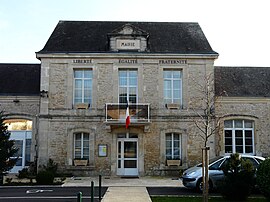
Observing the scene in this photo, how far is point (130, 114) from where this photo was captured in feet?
59.6

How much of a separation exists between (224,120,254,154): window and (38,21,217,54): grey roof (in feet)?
14.7

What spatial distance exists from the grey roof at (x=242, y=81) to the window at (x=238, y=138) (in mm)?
1865

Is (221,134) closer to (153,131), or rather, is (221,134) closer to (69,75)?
(153,131)

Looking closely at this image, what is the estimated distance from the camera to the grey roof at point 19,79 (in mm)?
20750

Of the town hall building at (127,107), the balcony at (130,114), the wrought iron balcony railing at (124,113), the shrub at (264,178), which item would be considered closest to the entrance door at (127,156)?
the town hall building at (127,107)

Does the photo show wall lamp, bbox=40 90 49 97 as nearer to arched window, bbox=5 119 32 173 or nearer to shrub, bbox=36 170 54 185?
arched window, bbox=5 119 32 173

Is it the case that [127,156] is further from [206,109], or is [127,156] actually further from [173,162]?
[206,109]

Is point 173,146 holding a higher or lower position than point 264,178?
higher

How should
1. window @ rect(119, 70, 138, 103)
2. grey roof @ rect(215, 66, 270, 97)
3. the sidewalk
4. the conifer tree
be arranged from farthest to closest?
grey roof @ rect(215, 66, 270, 97) → window @ rect(119, 70, 138, 103) → the conifer tree → the sidewalk

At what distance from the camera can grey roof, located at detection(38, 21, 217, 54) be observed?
19.6 meters

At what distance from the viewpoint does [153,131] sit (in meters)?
18.8

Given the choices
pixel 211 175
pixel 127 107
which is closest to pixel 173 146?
pixel 127 107

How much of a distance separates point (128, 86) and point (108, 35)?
9.91 ft

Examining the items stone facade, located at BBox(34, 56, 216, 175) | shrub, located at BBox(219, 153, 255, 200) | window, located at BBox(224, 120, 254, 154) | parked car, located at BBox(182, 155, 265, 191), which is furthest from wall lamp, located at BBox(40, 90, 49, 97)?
shrub, located at BBox(219, 153, 255, 200)
